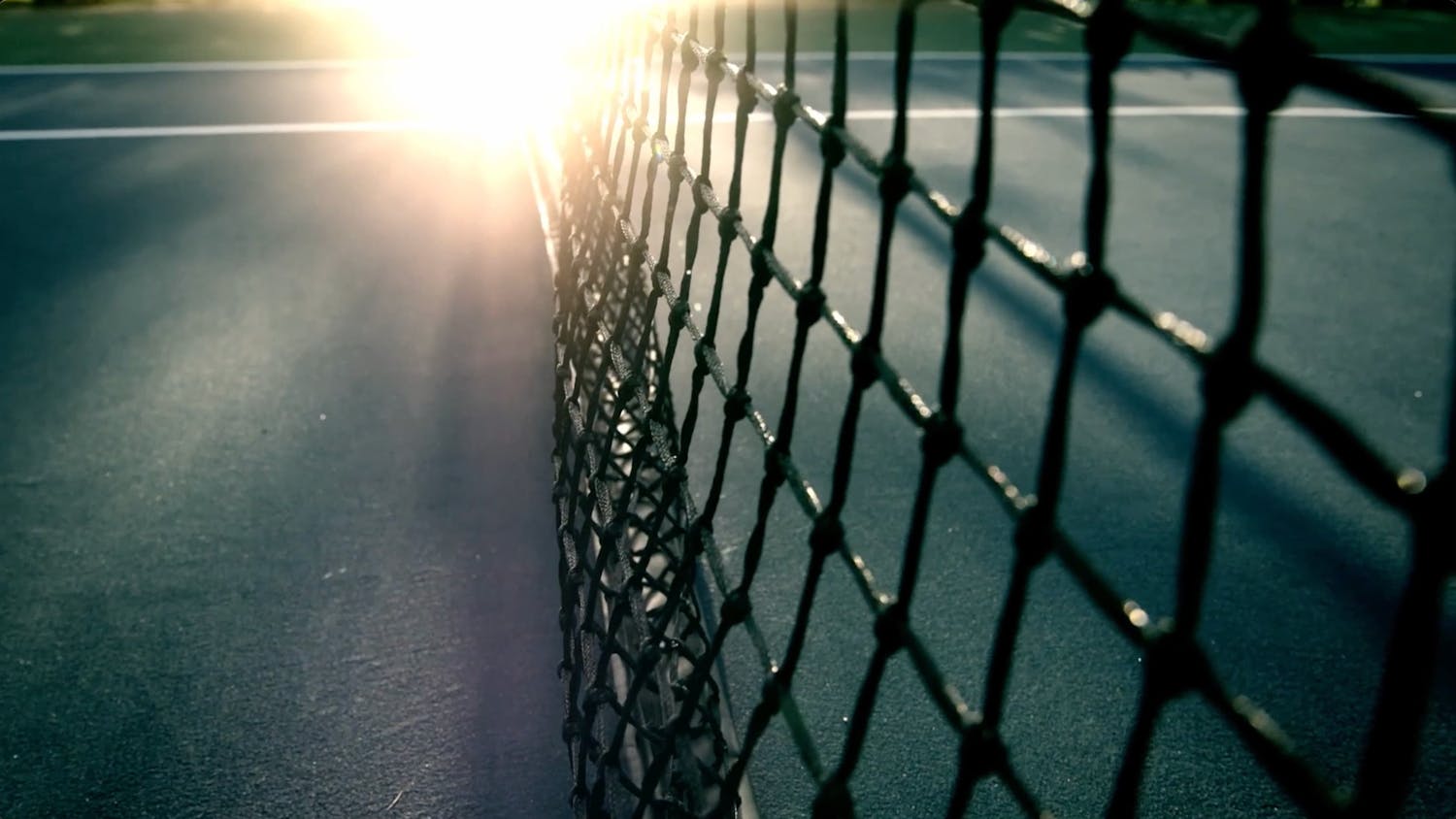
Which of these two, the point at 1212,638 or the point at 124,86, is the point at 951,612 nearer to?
the point at 1212,638

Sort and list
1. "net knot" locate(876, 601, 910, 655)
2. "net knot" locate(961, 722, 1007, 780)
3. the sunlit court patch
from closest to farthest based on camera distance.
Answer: "net knot" locate(961, 722, 1007, 780) → "net knot" locate(876, 601, 910, 655) → the sunlit court patch

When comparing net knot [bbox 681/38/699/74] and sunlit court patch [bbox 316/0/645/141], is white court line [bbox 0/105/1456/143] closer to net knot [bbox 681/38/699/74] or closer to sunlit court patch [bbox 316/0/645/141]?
sunlit court patch [bbox 316/0/645/141]

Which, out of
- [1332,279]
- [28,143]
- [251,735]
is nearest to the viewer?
[251,735]

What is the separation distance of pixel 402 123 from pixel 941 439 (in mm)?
5517

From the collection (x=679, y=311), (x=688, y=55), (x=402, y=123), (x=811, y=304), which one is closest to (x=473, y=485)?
(x=679, y=311)

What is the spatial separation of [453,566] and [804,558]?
0.81 meters

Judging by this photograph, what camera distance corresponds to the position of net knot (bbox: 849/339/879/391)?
3.33 feet

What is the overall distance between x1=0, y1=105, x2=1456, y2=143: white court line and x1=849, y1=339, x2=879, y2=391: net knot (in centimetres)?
400

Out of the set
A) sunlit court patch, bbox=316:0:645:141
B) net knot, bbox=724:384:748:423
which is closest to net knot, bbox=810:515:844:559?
net knot, bbox=724:384:748:423

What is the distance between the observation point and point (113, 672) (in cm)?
203

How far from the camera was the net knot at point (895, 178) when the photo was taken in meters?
0.96

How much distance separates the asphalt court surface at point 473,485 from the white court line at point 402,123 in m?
0.32

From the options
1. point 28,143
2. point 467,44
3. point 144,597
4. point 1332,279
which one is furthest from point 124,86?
point 1332,279

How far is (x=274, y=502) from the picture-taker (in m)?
2.56
